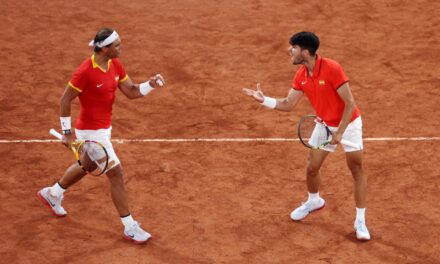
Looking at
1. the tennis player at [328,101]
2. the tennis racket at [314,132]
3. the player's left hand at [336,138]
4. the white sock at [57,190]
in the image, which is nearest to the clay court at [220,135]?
the white sock at [57,190]

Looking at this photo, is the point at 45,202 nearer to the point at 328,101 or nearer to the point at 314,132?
the point at 314,132

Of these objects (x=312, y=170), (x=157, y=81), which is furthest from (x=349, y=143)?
(x=157, y=81)

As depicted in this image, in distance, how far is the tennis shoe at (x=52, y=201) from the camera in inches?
445

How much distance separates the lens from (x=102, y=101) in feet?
34.1

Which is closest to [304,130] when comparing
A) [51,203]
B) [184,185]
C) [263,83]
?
[184,185]

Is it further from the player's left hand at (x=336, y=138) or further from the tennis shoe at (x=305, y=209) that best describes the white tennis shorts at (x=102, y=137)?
the player's left hand at (x=336, y=138)

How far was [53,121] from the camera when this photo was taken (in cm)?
1420

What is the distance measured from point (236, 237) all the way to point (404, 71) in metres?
6.47

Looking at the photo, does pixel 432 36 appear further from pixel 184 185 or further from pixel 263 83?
pixel 184 185

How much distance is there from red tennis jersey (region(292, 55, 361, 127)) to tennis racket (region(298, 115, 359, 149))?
11cm

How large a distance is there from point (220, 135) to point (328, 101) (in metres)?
3.64

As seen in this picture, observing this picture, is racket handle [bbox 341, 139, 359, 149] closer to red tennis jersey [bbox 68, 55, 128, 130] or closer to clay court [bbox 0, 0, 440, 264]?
clay court [bbox 0, 0, 440, 264]

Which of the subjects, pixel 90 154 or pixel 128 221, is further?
Result: pixel 128 221

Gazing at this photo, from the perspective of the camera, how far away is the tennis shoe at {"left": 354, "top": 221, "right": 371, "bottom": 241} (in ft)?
35.0
